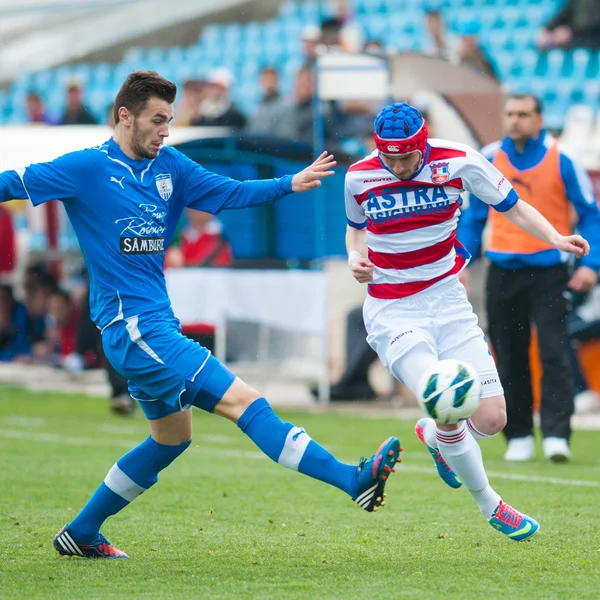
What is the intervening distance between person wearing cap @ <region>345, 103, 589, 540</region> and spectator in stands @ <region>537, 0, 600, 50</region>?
1468 centimetres

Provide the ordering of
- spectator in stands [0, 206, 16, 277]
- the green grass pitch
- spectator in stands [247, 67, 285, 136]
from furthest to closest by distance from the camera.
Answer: spectator in stands [0, 206, 16, 277], spectator in stands [247, 67, 285, 136], the green grass pitch

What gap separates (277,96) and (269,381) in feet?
17.3

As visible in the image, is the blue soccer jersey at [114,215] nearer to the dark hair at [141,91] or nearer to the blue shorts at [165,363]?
the blue shorts at [165,363]

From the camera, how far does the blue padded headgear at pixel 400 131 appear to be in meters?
5.82

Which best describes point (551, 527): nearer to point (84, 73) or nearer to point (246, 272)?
point (246, 272)

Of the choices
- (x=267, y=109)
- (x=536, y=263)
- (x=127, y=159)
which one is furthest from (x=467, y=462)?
(x=267, y=109)

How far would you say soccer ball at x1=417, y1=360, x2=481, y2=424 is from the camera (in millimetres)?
5480

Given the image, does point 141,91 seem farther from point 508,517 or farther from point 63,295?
point 63,295

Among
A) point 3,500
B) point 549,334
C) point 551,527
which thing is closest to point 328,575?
point 551,527

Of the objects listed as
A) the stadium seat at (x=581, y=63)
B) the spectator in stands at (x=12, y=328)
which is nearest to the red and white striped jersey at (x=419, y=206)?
the spectator in stands at (x=12, y=328)

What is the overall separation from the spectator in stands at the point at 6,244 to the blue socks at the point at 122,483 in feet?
39.7

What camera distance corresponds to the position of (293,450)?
5219mm

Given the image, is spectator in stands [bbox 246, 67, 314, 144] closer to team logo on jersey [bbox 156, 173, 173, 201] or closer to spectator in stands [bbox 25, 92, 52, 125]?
spectator in stands [bbox 25, 92, 52, 125]

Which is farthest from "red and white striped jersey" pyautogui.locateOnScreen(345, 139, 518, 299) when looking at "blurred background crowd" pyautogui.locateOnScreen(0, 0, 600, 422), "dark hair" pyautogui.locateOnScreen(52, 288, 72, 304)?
"dark hair" pyautogui.locateOnScreen(52, 288, 72, 304)
